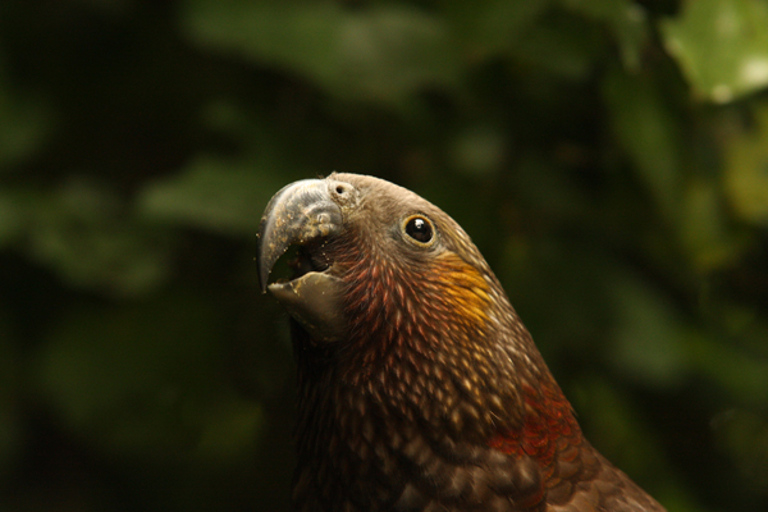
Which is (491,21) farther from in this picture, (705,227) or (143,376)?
(143,376)

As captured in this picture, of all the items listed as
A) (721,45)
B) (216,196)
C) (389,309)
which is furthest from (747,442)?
(216,196)

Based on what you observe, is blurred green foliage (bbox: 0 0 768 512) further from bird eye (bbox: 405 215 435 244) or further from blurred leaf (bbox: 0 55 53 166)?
bird eye (bbox: 405 215 435 244)

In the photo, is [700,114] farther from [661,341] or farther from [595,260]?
[661,341]

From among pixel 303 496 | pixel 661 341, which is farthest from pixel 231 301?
pixel 661 341

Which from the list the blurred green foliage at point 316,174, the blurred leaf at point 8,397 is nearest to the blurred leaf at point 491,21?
the blurred green foliage at point 316,174

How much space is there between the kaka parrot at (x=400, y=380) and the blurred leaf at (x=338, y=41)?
2.19ft

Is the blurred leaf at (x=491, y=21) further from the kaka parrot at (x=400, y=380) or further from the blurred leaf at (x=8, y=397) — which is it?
the blurred leaf at (x=8, y=397)

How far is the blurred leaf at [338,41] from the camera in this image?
178 centimetres

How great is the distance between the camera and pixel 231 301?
6.72 feet

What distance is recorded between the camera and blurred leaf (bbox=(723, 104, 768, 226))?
192 centimetres

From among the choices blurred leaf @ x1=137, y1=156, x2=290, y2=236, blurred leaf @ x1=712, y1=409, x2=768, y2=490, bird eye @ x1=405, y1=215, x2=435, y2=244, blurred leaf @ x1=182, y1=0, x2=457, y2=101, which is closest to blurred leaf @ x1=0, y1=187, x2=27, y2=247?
blurred leaf @ x1=137, y1=156, x2=290, y2=236

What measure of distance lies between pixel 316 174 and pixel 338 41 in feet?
1.17

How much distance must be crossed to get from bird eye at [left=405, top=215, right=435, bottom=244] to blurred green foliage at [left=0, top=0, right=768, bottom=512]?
56cm

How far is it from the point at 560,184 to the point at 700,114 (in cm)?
40
